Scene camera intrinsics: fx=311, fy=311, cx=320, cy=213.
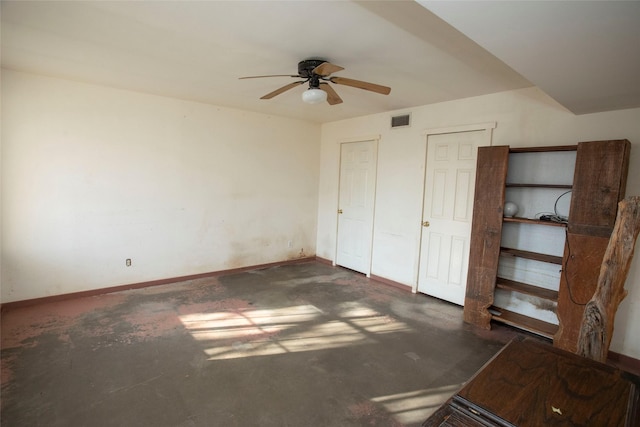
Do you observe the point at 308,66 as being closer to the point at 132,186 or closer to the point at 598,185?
the point at 598,185

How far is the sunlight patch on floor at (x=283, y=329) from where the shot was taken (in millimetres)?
2852

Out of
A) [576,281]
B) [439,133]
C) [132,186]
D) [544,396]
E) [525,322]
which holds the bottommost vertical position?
[525,322]

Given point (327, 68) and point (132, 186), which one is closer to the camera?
point (327, 68)

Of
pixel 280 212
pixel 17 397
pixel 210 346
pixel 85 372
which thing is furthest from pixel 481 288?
pixel 17 397

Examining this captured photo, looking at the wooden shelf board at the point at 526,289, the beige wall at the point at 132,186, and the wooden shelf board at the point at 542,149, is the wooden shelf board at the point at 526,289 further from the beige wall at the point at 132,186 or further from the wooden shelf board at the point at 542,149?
the beige wall at the point at 132,186

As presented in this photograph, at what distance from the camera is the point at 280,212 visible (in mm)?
5449

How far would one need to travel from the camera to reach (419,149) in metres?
4.26

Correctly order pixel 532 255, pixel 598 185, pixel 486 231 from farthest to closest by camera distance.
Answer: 1. pixel 486 231
2. pixel 532 255
3. pixel 598 185

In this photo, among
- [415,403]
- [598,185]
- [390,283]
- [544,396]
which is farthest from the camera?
[390,283]

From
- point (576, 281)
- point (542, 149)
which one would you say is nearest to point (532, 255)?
point (576, 281)

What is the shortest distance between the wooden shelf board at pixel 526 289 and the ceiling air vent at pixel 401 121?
7.68 ft

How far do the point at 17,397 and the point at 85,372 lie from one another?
1.24ft

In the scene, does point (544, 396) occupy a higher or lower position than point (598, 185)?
lower

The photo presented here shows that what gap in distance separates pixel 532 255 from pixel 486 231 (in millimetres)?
480
